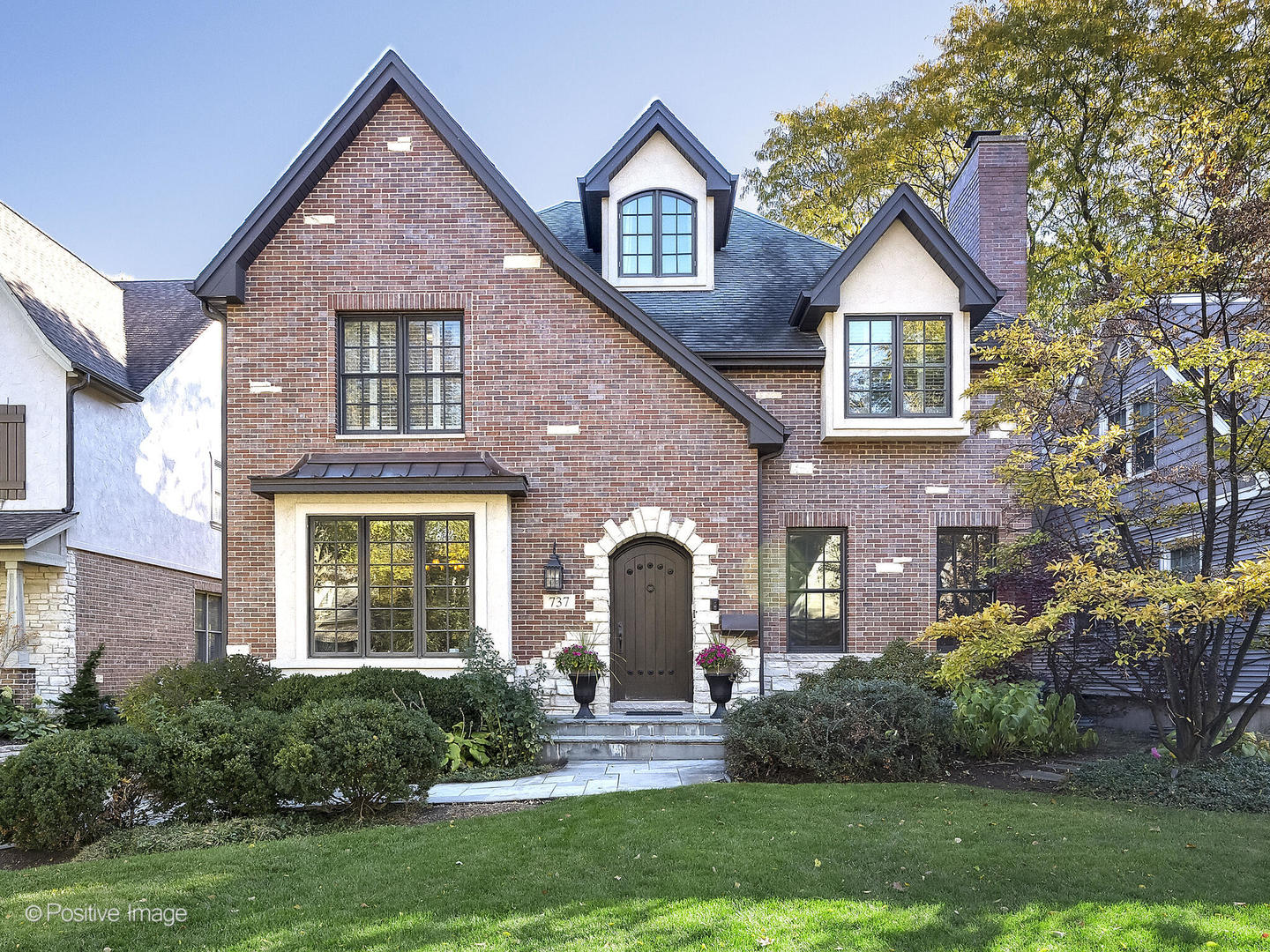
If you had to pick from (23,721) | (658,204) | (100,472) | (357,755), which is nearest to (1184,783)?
(357,755)

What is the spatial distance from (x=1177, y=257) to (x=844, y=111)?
16.9m

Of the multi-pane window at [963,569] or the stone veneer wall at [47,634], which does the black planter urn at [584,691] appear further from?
the stone veneer wall at [47,634]

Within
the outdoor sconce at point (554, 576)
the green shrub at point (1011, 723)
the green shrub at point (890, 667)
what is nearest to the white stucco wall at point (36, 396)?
the outdoor sconce at point (554, 576)

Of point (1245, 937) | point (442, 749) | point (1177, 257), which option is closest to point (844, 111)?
point (1177, 257)

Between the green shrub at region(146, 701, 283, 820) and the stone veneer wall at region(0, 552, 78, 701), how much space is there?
28.0ft

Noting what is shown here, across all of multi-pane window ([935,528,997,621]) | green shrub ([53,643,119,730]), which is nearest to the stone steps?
multi-pane window ([935,528,997,621])

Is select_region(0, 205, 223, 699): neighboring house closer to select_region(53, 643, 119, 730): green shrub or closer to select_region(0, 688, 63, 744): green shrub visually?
select_region(0, 688, 63, 744): green shrub

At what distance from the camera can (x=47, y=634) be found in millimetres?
14477

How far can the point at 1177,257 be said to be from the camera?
8.12m

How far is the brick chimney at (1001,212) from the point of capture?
14.7m

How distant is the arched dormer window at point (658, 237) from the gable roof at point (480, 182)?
256 centimetres

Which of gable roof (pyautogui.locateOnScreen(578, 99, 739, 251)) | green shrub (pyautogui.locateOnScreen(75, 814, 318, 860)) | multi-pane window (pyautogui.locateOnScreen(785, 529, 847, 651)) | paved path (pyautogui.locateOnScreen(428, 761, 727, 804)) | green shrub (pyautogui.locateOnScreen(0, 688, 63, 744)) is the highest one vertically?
gable roof (pyautogui.locateOnScreen(578, 99, 739, 251))

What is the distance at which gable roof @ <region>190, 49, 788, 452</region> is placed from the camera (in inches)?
472

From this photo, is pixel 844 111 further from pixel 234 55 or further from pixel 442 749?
pixel 442 749
